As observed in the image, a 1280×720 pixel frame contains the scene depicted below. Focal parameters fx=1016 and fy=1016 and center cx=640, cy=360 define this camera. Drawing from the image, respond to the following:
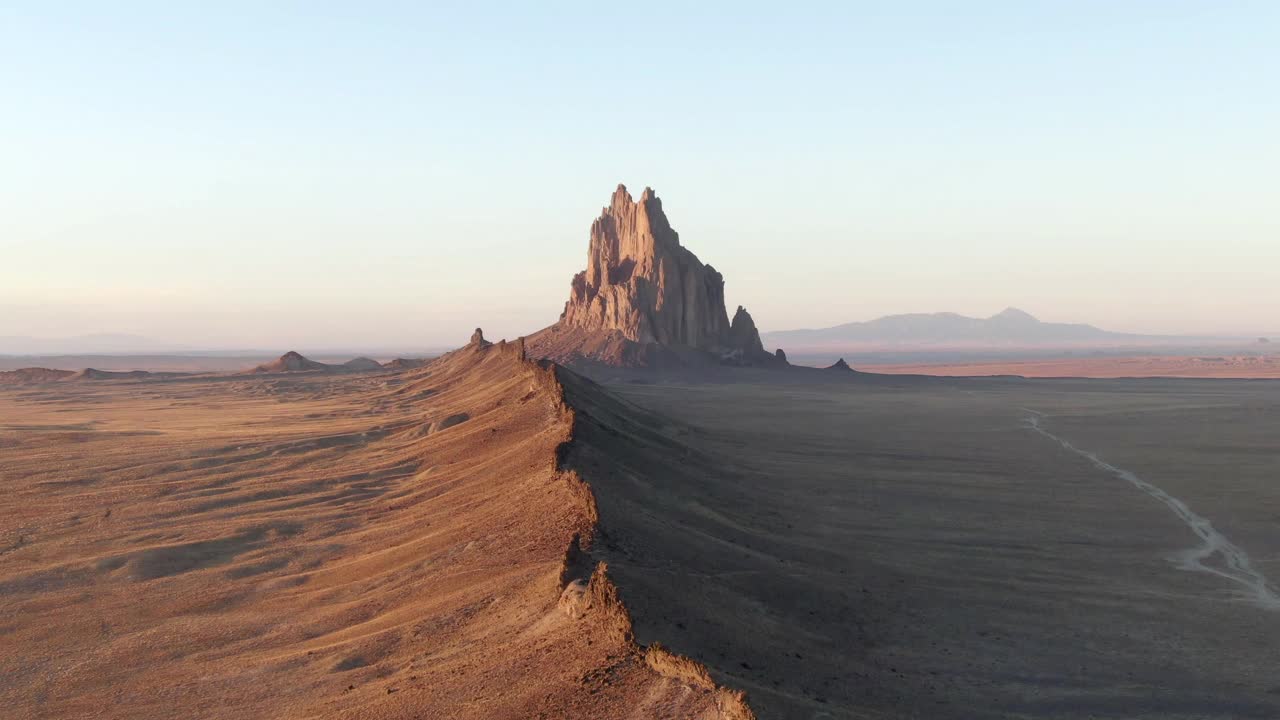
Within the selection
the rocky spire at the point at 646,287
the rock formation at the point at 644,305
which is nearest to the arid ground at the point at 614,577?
the rock formation at the point at 644,305

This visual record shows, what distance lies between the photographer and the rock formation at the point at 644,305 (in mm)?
118938

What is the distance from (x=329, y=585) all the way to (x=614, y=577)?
792 centimetres

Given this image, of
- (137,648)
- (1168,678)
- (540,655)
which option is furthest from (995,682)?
(137,648)

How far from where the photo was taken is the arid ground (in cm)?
1259

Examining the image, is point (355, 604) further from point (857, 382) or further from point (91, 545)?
point (857, 382)

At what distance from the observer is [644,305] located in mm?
120500

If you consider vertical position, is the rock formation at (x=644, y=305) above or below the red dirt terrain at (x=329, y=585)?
above

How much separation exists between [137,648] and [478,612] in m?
5.81

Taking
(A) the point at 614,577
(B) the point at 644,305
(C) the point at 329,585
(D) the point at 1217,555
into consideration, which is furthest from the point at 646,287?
(A) the point at 614,577

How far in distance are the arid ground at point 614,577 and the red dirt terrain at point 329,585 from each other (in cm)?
8

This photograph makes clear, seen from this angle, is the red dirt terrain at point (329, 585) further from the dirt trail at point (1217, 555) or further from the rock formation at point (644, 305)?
the rock formation at point (644, 305)

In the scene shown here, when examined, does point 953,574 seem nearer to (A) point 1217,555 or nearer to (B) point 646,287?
(A) point 1217,555

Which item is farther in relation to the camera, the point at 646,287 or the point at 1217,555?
the point at 646,287

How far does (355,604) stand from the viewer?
1727 centimetres
